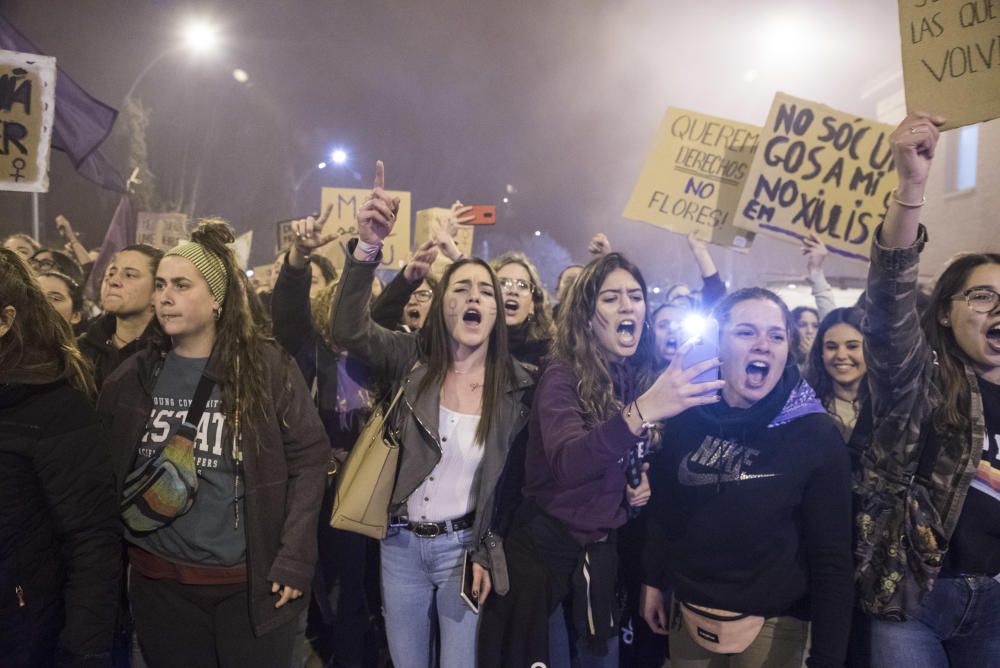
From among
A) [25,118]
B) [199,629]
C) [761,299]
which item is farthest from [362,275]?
[25,118]

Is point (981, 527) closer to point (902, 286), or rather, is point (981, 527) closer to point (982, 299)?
point (982, 299)

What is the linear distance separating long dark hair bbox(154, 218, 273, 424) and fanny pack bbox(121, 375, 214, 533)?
24cm

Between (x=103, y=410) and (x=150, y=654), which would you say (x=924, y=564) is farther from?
(x=103, y=410)

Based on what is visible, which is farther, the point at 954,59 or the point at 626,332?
the point at 626,332

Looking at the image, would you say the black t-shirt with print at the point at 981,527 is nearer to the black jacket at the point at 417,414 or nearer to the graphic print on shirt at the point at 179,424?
the black jacket at the point at 417,414

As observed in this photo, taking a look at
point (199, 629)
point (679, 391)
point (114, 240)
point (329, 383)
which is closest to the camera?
point (679, 391)

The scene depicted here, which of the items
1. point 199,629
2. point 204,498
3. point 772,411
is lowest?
point 199,629

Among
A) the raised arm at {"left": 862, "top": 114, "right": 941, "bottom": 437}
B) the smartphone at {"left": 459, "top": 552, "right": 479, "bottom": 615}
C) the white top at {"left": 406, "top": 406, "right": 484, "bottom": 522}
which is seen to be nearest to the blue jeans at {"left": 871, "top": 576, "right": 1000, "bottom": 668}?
the raised arm at {"left": 862, "top": 114, "right": 941, "bottom": 437}

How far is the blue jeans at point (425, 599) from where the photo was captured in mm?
2986

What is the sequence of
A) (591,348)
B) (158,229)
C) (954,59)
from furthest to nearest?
1. (158,229)
2. (591,348)
3. (954,59)

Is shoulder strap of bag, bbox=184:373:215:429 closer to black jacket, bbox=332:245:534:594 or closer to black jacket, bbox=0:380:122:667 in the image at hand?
black jacket, bbox=0:380:122:667

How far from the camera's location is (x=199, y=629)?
258 cm

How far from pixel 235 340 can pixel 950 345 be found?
2954 millimetres

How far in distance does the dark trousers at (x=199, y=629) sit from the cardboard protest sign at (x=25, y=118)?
3.38m
